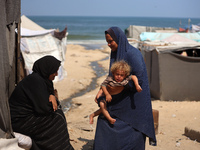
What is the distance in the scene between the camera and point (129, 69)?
9.82 ft

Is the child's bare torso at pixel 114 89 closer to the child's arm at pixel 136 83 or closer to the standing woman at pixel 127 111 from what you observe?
the standing woman at pixel 127 111

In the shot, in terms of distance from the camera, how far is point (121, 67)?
294cm

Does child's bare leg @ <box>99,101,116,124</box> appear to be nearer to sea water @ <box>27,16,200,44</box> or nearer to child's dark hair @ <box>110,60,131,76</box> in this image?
child's dark hair @ <box>110,60,131,76</box>

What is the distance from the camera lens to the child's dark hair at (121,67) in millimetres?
2949

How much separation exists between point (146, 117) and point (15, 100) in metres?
1.45

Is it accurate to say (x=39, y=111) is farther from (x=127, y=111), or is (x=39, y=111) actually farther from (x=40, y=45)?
(x=40, y=45)

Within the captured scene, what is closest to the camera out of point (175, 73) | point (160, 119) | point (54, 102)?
A: point (54, 102)

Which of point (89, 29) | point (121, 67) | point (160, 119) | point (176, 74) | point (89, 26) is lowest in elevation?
point (89, 29)

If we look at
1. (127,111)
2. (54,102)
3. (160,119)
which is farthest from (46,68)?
(160,119)

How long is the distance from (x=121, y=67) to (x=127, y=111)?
503 mm

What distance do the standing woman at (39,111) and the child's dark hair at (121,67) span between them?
0.79 metres

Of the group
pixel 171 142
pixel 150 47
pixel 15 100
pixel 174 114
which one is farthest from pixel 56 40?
pixel 15 100

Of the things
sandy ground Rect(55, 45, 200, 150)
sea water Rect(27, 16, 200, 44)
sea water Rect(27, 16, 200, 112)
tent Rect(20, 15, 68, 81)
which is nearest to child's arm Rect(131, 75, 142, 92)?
sandy ground Rect(55, 45, 200, 150)

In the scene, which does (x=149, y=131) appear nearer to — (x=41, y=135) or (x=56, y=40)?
(x=41, y=135)
